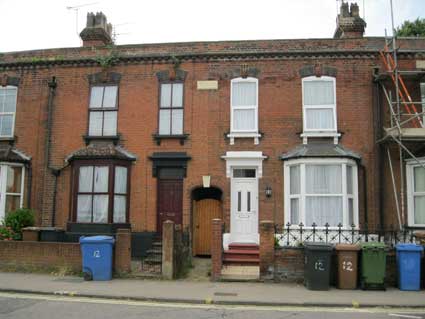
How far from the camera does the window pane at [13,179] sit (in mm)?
16734

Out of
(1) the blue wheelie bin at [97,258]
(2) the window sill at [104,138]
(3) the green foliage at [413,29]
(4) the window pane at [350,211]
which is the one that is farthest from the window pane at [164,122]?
(3) the green foliage at [413,29]

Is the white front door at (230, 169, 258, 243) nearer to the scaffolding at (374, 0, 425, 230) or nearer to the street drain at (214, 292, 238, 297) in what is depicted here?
the scaffolding at (374, 0, 425, 230)

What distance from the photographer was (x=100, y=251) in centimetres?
1225

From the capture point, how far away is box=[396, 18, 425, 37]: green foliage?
97.5 feet

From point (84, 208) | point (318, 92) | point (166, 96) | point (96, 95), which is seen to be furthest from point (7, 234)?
point (318, 92)

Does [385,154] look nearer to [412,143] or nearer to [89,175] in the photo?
[412,143]

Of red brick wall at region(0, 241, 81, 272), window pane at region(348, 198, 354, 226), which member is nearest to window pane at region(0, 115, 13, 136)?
red brick wall at region(0, 241, 81, 272)

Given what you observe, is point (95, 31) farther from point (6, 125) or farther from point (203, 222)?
point (203, 222)

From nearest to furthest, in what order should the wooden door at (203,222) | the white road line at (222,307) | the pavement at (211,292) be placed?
the white road line at (222,307) < the pavement at (211,292) < the wooden door at (203,222)

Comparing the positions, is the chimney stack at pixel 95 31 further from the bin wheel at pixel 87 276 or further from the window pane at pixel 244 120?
the bin wheel at pixel 87 276

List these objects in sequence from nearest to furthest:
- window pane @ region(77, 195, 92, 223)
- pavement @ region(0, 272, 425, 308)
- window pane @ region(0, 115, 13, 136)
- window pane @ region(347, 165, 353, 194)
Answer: pavement @ region(0, 272, 425, 308)
window pane @ region(347, 165, 353, 194)
window pane @ region(77, 195, 92, 223)
window pane @ region(0, 115, 13, 136)

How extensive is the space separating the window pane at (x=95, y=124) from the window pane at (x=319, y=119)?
7580mm

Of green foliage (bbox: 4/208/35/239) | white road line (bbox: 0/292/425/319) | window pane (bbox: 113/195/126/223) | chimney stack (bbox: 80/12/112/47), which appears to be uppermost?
chimney stack (bbox: 80/12/112/47)

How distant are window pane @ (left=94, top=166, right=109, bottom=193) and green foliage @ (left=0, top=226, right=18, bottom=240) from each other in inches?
117
